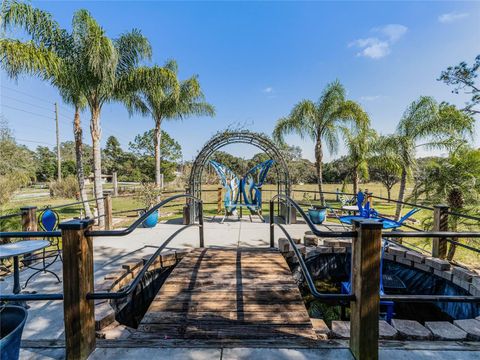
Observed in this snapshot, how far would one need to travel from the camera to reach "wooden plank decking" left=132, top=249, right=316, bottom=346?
2002mm

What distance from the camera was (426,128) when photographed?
26.0 ft

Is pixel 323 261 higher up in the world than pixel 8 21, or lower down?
lower down

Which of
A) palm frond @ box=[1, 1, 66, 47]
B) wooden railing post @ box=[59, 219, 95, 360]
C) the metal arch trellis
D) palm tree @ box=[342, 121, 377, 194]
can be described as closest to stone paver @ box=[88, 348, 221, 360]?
wooden railing post @ box=[59, 219, 95, 360]

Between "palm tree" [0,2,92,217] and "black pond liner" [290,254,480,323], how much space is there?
7.13 m

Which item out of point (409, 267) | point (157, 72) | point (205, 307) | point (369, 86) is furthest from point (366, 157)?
point (205, 307)

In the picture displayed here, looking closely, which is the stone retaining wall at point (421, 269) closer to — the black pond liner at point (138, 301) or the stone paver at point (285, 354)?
the stone paver at point (285, 354)

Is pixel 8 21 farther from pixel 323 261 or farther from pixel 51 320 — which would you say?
pixel 323 261

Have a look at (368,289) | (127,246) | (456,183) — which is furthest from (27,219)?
(456,183)

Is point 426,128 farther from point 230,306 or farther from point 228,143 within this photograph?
point 230,306

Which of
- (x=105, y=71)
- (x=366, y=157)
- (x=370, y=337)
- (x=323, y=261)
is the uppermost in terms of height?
(x=105, y=71)

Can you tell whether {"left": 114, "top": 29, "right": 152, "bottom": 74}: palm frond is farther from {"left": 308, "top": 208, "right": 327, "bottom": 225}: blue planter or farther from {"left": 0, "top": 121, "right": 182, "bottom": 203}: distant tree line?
{"left": 0, "top": 121, "right": 182, "bottom": 203}: distant tree line

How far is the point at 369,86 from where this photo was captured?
32.4 feet

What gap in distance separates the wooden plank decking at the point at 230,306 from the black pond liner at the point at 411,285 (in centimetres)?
130

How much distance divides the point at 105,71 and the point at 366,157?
10.2m
